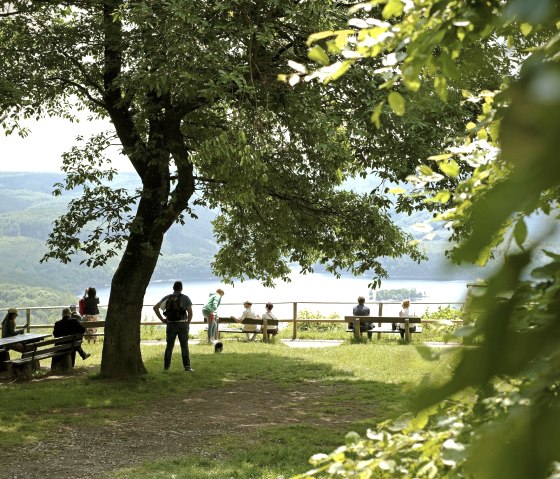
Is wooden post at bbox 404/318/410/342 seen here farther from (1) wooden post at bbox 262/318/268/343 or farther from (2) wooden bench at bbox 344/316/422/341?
(1) wooden post at bbox 262/318/268/343

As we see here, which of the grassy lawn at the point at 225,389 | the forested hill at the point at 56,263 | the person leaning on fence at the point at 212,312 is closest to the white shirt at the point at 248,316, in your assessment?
the person leaning on fence at the point at 212,312

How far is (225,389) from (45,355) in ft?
12.3

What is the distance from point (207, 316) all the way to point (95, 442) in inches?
428

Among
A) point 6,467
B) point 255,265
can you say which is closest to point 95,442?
point 6,467

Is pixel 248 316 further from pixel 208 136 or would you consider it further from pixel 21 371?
pixel 208 136

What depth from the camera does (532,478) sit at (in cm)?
42

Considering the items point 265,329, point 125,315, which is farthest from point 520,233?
point 265,329

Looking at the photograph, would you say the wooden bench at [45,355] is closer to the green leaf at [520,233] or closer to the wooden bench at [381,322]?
the wooden bench at [381,322]

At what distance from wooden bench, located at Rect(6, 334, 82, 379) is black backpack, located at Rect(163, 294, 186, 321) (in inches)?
89.1

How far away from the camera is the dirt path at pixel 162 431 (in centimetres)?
884

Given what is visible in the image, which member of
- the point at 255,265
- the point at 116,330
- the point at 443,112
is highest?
the point at 443,112

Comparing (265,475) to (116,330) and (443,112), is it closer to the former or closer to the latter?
(443,112)

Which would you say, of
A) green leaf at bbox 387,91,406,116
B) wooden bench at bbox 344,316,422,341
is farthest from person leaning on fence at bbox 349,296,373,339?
green leaf at bbox 387,91,406,116

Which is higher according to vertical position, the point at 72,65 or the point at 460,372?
the point at 72,65
